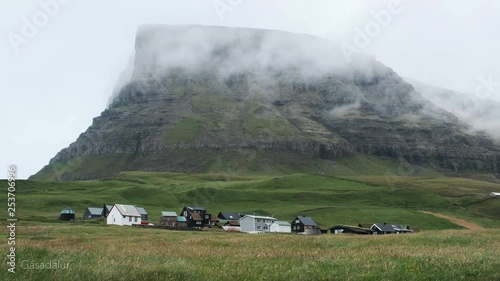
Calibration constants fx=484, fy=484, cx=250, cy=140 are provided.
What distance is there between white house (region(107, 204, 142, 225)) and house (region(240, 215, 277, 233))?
28.9 m

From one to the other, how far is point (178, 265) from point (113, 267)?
9.59ft

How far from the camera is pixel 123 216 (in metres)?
129

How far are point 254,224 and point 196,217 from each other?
2109 cm

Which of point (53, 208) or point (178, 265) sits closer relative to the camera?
point (178, 265)

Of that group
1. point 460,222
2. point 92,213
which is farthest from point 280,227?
point 92,213

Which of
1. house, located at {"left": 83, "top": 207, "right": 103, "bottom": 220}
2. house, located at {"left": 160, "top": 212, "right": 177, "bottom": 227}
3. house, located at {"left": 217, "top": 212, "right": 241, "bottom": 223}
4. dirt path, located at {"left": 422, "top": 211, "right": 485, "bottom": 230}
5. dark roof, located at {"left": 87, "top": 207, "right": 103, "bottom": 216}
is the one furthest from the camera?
house, located at {"left": 217, "top": 212, "right": 241, "bottom": 223}

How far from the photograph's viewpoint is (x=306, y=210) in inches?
6599

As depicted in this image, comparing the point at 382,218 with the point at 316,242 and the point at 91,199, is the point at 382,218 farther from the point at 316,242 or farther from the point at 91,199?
the point at 316,242

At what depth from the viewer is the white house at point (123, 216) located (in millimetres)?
128750

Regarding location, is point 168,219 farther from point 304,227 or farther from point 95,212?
point 304,227

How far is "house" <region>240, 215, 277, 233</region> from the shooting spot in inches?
5153

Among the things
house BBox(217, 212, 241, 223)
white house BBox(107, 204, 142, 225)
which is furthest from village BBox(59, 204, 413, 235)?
house BBox(217, 212, 241, 223)

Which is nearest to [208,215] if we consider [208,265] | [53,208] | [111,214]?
[111,214]

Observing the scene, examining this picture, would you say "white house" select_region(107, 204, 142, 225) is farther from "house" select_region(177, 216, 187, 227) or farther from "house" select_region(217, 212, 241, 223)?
"house" select_region(217, 212, 241, 223)
